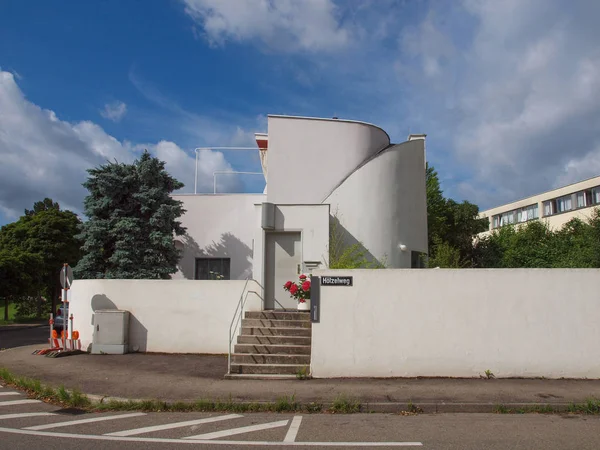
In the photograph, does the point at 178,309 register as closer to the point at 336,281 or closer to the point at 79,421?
the point at 336,281

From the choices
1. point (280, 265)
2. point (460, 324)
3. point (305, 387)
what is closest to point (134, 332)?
point (280, 265)

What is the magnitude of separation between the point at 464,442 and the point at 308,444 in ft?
6.46

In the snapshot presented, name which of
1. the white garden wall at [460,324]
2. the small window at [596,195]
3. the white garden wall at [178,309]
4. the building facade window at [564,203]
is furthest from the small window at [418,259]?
the building facade window at [564,203]

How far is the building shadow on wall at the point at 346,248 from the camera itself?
43.6 ft

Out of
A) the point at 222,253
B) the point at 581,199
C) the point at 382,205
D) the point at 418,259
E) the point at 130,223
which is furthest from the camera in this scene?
the point at 581,199

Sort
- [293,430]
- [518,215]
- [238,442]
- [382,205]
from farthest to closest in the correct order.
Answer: [518,215] < [382,205] < [293,430] < [238,442]

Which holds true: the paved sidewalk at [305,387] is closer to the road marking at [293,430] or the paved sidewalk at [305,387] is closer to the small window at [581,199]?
the road marking at [293,430]

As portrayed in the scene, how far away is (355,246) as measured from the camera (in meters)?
13.5

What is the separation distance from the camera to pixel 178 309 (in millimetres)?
12766

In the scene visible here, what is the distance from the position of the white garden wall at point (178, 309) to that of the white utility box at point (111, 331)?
13.3 inches

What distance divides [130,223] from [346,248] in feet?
27.2

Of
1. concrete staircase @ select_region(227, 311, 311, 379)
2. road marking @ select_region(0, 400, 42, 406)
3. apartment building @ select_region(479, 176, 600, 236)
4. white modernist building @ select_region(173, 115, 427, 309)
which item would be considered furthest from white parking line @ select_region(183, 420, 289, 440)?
apartment building @ select_region(479, 176, 600, 236)

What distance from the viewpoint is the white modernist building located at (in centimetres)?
1310

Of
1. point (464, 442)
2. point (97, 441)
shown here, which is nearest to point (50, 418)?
point (97, 441)
